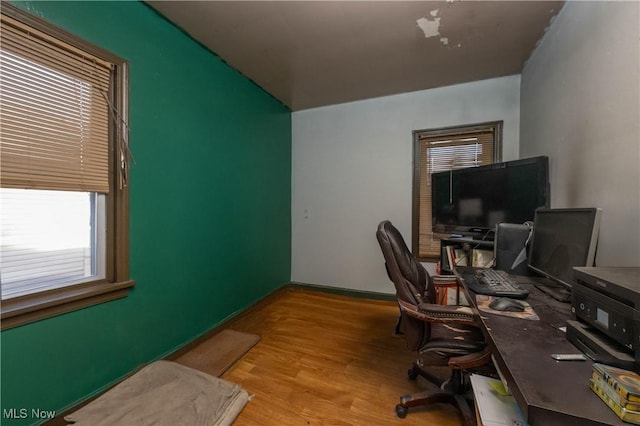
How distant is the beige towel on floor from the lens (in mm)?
1261

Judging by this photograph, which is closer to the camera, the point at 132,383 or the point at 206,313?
the point at 132,383

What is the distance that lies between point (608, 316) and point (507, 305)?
34 centimetres

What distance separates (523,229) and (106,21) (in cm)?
296

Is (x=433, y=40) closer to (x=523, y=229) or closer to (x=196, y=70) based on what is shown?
(x=523, y=229)

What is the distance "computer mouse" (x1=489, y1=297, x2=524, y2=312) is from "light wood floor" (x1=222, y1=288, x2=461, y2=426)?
0.84m

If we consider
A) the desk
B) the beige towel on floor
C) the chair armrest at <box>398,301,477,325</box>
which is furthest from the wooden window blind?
the desk

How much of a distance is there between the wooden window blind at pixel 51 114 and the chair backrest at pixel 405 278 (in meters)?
1.73

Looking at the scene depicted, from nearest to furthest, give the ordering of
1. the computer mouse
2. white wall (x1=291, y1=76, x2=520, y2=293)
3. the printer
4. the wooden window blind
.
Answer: the printer → the computer mouse → the wooden window blind → white wall (x1=291, y1=76, x2=520, y2=293)

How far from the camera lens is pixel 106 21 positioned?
1.44 metres

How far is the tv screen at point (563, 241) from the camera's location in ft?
3.35

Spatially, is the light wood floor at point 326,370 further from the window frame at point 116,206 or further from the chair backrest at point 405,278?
the window frame at point 116,206

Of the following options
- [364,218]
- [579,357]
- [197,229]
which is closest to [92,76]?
[197,229]

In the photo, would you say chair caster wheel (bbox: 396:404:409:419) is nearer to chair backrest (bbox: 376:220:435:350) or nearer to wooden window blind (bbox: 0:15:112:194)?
chair backrest (bbox: 376:220:435:350)

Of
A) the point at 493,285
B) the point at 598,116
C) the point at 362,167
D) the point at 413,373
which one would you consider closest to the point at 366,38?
the point at 362,167
